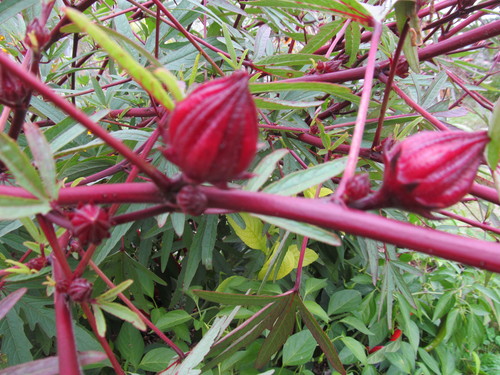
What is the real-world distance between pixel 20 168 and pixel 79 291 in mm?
127

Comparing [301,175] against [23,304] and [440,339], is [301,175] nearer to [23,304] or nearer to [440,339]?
[23,304]

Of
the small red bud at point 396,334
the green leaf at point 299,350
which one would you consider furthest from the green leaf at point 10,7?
the small red bud at point 396,334

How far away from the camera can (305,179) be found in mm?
341

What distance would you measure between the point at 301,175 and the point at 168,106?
0.44ft

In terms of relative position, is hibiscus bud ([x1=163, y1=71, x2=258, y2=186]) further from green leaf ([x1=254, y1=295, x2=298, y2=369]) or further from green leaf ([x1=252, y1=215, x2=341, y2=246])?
green leaf ([x1=254, y1=295, x2=298, y2=369])

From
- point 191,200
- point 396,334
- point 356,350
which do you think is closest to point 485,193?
point 191,200

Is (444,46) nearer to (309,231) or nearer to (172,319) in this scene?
(309,231)

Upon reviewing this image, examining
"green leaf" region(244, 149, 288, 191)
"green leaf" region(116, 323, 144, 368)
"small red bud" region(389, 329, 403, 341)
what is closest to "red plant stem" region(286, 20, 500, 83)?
"green leaf" region(244, 149, 288, 191)

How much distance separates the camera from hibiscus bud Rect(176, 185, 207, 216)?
0.85 ft

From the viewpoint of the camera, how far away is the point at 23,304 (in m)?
0.84

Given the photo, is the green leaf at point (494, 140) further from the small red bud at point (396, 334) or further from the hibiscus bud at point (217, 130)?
the small red bud at point (396, 334)

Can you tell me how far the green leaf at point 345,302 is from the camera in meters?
1.34

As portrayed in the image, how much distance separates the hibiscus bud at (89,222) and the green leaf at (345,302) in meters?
1.20

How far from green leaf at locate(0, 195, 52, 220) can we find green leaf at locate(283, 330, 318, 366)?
968 mm
